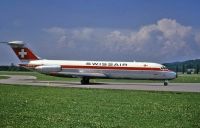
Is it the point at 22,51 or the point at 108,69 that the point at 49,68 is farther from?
the point at 108,69

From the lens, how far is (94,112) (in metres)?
16.8

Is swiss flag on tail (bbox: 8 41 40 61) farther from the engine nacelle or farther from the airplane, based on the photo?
the engine nacelle

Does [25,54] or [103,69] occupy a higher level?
[25,54]

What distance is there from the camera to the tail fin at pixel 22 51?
5688 cm

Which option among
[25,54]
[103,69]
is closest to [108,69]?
[103,69]

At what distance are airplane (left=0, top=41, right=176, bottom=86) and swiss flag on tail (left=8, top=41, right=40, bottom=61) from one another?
1.52m

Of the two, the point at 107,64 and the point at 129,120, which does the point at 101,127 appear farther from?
the point at 107,64

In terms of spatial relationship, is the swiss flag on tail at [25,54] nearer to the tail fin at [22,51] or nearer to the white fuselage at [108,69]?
the tail fin at [22,51]

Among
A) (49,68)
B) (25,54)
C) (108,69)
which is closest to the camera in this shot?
(108,69)

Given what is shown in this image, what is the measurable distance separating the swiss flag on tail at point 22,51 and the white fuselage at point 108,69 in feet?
8.98

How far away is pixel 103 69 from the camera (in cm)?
5347

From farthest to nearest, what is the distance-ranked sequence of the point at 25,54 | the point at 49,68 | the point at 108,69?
the point at 25,54 < the point at 49,68 < the point at 108,69

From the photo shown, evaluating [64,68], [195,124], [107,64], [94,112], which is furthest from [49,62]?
[195,124]

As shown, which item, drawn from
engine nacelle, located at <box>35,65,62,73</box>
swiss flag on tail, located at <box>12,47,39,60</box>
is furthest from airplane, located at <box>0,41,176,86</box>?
swiss flag on tail, located at <box>12,47,39,60</box>
